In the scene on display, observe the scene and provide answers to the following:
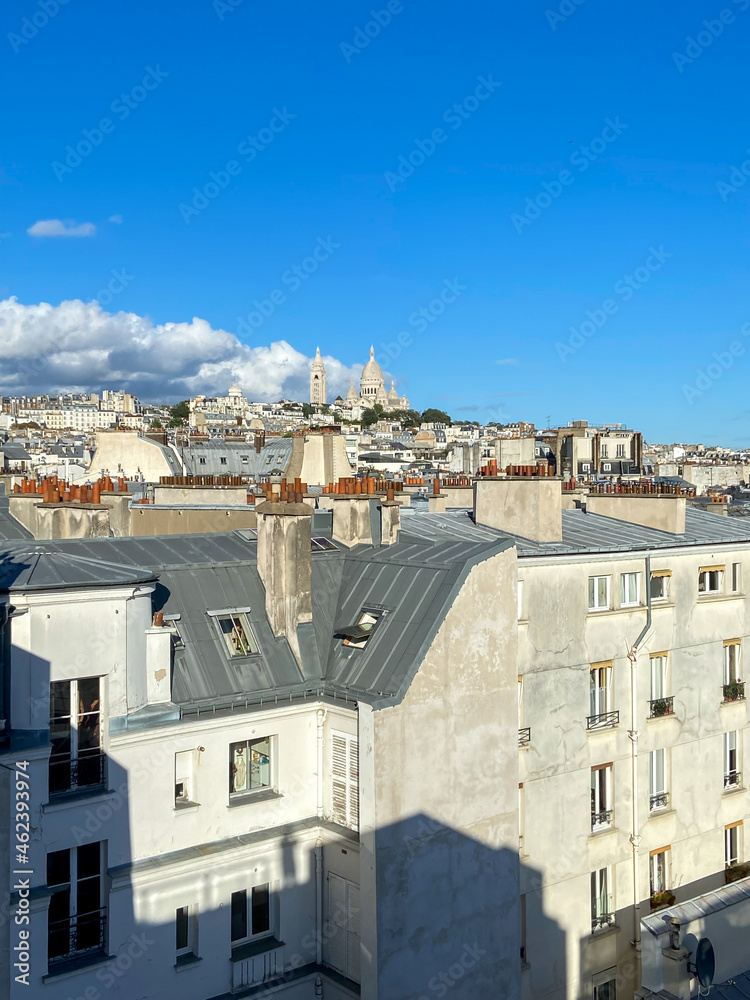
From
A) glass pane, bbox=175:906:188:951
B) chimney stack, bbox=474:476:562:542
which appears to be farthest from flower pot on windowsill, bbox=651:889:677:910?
glass pane, bbox=175:906:188:951

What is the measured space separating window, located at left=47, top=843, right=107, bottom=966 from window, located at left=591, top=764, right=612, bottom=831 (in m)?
10.5

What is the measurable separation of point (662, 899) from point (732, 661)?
570 centimetres

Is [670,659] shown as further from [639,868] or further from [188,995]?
[188,995]

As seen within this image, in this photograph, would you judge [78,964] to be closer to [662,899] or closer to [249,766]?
[249,766]

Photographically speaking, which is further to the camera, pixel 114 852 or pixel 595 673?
pixel 595 673

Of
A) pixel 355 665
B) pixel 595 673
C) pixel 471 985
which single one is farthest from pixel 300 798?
pixel 595 673

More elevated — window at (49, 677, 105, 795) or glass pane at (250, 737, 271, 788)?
window at (49, 677, 105, 795)

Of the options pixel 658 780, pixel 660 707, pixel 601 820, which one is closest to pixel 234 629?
pixel 601 820

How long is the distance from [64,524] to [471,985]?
44.0 feet

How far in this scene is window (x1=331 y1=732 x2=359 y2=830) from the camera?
15.2 meters

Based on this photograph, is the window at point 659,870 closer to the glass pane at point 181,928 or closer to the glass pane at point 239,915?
the glass pane at point 239,915

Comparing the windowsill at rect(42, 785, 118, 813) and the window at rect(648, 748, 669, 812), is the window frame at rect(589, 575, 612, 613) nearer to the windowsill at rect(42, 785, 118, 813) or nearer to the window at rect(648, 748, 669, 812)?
the window at rect(648, 748, 669, 812)

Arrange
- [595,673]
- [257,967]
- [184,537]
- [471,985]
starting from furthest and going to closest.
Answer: [595,673]
[184,537]
[471,985]
[257,967]

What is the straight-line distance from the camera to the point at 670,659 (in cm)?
2077
